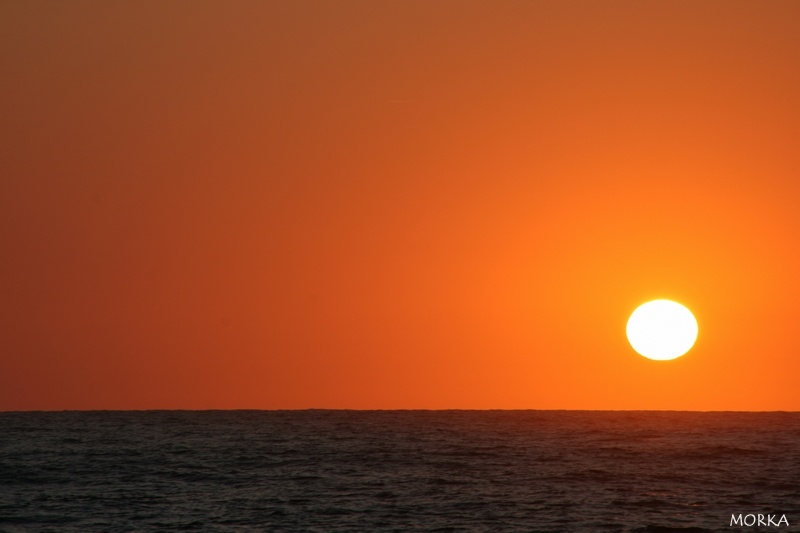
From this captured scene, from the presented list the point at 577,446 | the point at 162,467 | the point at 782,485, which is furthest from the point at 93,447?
the point at 782,485

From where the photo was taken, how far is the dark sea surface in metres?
44.5

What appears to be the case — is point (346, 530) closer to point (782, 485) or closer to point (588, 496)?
point (588, 496)

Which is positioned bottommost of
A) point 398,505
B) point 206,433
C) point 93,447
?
point 398,505

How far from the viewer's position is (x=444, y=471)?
63.3m

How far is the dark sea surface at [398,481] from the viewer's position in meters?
44.5

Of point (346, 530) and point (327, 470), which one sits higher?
point (327, 470)

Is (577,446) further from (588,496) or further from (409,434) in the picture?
(588,496)

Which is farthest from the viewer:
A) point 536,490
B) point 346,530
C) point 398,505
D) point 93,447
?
point 93,447

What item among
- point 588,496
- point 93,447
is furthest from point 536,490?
point 93,447

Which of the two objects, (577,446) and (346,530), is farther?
(577,446)

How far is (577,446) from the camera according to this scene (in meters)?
83.8

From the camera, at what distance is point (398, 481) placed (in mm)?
58094

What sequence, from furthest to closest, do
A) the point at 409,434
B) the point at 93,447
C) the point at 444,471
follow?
the point at 409,434 < the point at 93,447 < the point at 444,471

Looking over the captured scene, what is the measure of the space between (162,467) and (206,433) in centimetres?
3861
